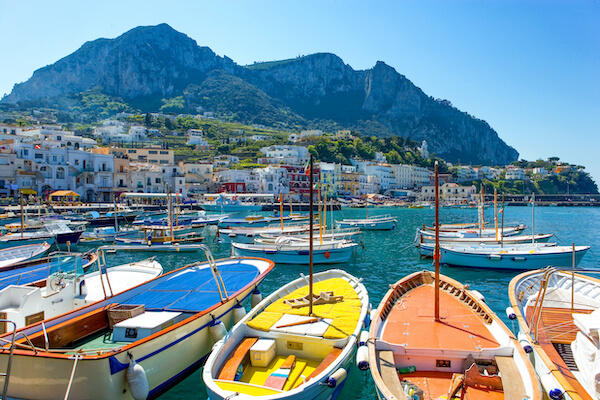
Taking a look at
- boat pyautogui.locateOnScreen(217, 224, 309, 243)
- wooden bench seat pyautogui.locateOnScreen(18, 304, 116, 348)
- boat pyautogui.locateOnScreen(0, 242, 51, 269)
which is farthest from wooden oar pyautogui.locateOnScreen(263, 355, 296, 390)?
boat pyautogui.locateOnScreen(217, 224, 309, 243)

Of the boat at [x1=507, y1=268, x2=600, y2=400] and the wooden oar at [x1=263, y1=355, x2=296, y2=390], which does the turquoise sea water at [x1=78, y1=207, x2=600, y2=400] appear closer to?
→ the boat at [x1=507, y1=268, x2=600, y2=400]

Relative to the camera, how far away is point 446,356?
27.0 ft

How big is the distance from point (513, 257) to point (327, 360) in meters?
22.0

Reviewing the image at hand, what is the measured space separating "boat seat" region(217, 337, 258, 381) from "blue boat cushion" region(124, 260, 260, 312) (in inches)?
103

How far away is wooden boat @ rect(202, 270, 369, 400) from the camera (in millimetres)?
7324

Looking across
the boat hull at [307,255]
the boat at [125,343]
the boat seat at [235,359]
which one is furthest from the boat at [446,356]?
the boat hull at [307,255]

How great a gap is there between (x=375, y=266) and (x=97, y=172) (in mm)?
70192

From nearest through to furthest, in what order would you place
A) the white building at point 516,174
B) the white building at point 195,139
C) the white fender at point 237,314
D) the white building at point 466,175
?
the white fender at point 237,314
the white building at point 195,139
the white building at point 516,174
the white building at point 466,175

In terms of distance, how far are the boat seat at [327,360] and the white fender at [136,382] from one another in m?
3.42

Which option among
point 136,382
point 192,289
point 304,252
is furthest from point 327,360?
point 304,252

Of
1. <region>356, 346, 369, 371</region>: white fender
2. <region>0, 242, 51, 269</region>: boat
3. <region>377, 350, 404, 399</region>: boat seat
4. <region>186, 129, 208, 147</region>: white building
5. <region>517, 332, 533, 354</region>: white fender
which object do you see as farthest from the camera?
<region>186, 129, 208, 147</region>: white building

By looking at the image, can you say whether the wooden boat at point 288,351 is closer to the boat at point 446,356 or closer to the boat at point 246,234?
the boat at point 446,356

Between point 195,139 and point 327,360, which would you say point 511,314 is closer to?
point 327,360

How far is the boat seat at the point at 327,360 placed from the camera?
7.76m
